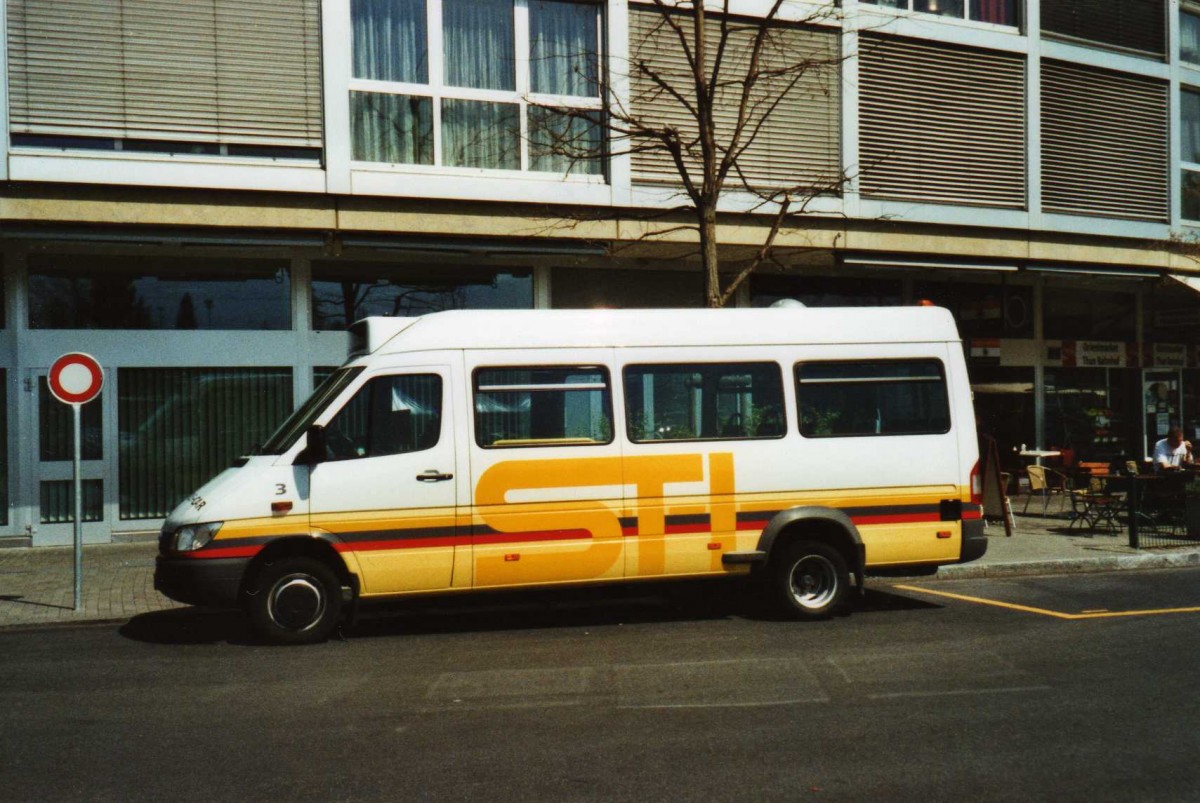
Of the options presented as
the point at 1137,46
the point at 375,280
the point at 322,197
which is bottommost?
the point at 375,280

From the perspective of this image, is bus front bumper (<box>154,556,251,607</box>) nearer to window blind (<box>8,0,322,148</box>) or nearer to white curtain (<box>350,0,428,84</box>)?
window blind (<box>8,0,322,148</box>)

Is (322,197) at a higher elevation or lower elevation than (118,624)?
higher

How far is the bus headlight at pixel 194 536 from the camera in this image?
8016 millimetres

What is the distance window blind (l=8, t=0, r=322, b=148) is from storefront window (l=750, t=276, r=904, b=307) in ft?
24.6

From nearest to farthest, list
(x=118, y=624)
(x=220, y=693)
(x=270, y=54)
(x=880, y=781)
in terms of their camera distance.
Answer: (x=880, y=781), (x=220, y=693), (x=118, y=624), (x=270, y=54)

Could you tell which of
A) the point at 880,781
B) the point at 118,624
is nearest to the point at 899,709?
the point at 880,781

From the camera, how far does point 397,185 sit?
14.4 metres

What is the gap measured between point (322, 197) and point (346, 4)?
251 centimetres

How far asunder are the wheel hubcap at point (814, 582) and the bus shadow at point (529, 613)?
0.26m

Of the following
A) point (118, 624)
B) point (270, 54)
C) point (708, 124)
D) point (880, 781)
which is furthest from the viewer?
point (270, 54)

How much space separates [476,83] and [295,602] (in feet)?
29.6

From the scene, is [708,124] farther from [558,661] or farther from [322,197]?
[558,661]

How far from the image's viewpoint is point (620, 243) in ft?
51.5

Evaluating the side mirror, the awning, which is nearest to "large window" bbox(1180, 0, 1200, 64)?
the awning
